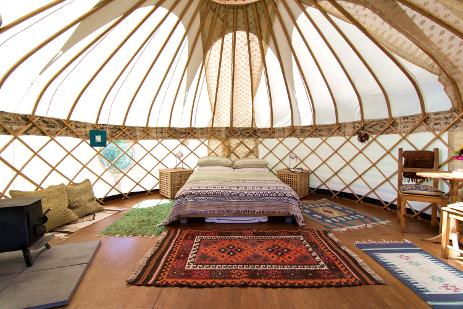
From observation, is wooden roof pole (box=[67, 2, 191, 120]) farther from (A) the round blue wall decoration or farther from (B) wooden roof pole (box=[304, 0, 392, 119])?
(B) wooden roof pole (box=[304, 0, 392, 119])

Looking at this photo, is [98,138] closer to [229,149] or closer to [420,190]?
[229,149]

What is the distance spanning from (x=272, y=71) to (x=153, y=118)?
2.40 m

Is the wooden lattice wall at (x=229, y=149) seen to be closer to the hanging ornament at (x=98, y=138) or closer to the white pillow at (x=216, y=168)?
the hanging ornament at (x=98, y=138)

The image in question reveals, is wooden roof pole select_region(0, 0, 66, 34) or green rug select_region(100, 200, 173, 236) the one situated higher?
wooden roof pole select_region(0, 0, 66, 34)

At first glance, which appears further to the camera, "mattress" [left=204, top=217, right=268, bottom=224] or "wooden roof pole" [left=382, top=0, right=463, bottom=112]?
"mattress" [left=204, top=217, right=268, bottom=224]

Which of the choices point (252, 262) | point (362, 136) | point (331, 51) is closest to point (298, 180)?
point (362, 136)

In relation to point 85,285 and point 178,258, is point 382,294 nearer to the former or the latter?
point 178,258

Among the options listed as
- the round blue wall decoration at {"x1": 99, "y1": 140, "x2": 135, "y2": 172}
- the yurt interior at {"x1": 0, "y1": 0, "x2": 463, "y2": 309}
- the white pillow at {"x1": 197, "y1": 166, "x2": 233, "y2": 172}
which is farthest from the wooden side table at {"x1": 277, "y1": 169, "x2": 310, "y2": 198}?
the round blue wall decoration at {"x1": 99, "y1": 140, "x2": 135, "y2": 172}

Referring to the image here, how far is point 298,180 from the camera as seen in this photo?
425 centimetres

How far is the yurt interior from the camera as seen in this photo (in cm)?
174

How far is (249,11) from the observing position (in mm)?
2998

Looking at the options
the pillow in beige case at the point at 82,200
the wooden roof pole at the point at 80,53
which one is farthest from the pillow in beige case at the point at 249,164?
the wooden roof pole at the point at 80,53

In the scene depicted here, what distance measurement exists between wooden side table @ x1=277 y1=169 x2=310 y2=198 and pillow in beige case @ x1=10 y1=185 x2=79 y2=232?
3.42 metres

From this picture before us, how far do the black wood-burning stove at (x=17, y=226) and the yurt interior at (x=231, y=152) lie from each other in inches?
0.4
